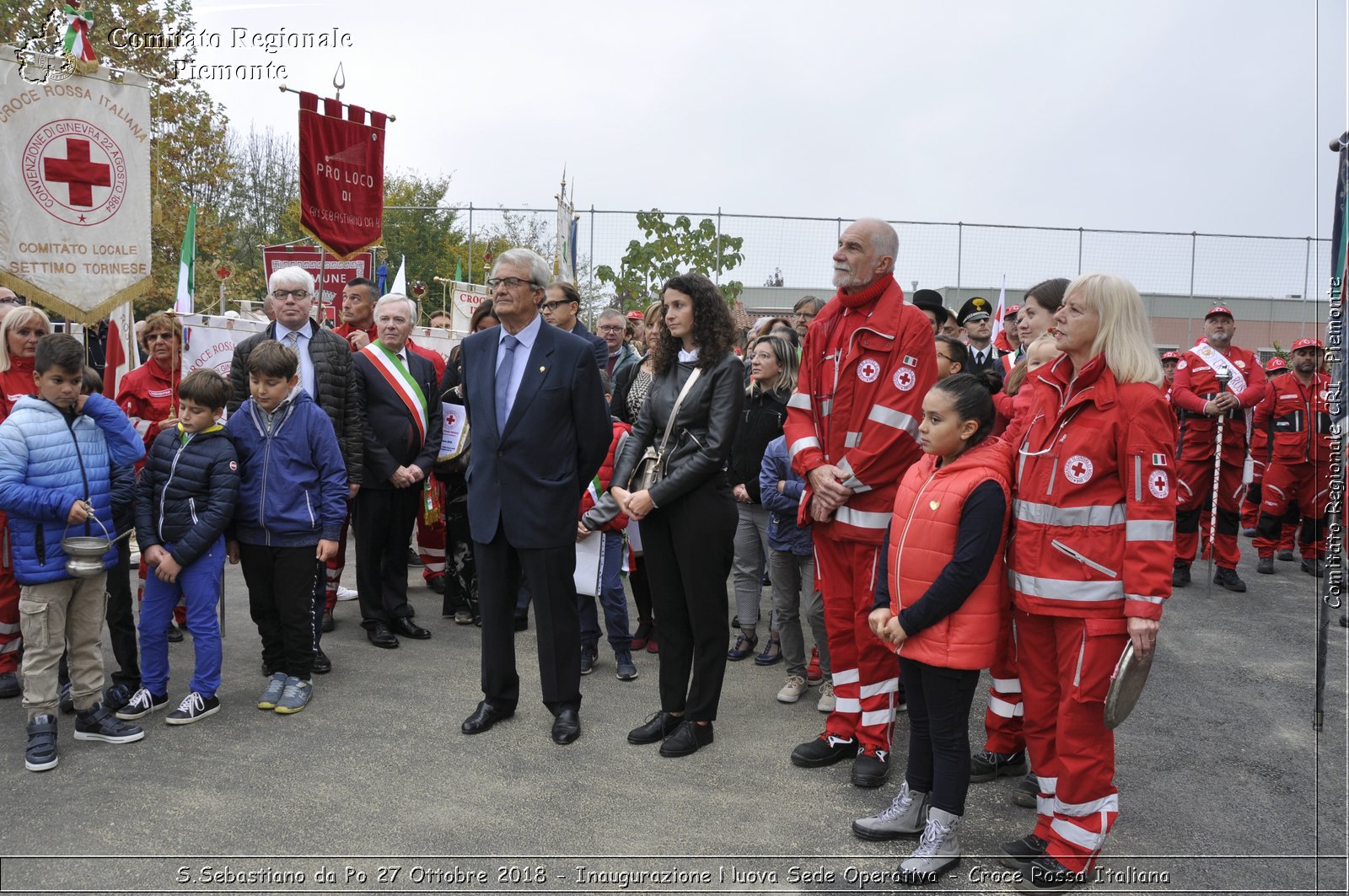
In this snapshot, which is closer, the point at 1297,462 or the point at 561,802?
the point at 561,802

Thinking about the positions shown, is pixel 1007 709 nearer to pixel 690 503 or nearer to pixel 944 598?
pixel 944 598

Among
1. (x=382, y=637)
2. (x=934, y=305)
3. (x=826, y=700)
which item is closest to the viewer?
(x=826, y=700)

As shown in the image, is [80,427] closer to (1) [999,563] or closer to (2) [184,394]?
(2) [184,394]

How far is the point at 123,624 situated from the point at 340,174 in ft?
12.8

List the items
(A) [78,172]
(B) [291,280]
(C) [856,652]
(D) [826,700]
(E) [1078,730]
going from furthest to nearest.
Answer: (B) [291,280]
(A) [78,172]
(D) [826,700]
(C) [856,652]
(E) [1078,730]

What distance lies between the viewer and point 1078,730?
10.6 ft

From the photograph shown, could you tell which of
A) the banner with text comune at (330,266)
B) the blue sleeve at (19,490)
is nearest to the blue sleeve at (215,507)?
the blue sleeve at (19,490)

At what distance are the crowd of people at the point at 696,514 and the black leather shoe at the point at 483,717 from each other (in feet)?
0.04

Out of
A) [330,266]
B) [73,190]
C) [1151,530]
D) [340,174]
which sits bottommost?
[1151,530]

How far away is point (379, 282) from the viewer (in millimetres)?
13758

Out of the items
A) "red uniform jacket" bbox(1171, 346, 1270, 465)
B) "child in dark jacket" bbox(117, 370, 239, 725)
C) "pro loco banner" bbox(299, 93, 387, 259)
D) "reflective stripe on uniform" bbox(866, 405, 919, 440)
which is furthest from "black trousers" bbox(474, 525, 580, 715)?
"red uniform jacket" bbox(1171, 346, 1270, 465)

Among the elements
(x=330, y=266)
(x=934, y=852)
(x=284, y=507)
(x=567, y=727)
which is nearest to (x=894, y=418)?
(x=934, y=852)

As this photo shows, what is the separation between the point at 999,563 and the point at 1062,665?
40 centimetres

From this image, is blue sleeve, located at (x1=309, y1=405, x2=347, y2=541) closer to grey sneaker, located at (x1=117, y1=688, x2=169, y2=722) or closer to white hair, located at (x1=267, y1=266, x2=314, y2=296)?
white hair, located at (x1=267, y1=266, x2=314, y2=296)
